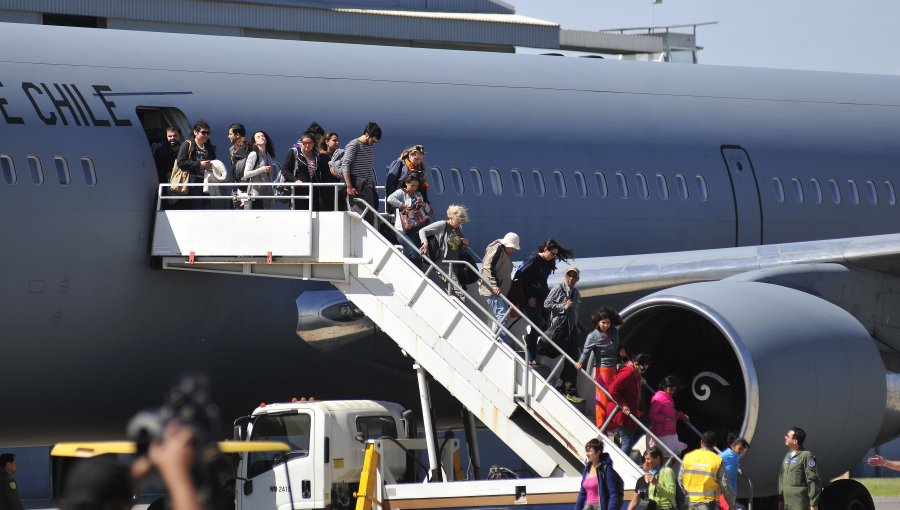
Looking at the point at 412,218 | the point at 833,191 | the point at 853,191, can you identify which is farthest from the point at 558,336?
the point at 853,191

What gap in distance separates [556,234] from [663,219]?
52.7 inches

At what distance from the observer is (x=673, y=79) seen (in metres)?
15.6

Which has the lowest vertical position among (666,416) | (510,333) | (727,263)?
(666,416)

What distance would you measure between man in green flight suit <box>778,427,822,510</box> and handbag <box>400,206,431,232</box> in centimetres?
316

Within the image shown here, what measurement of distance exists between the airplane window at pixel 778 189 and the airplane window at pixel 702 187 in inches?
34.4

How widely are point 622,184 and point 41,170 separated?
5.80 meters

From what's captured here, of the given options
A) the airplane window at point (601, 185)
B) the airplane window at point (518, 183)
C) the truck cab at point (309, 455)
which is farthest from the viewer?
the airplane window at point (601, 185)

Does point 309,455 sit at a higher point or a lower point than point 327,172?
lower

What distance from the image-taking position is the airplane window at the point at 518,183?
44.4 feet

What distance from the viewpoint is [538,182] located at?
13.7m

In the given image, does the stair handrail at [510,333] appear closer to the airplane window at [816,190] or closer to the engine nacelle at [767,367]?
the engine nacelle at [767,367]

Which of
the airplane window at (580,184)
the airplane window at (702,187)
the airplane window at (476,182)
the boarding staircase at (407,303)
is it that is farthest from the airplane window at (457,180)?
the airplane window at (702,187)

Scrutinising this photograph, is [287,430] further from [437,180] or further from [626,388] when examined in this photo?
[437,180]

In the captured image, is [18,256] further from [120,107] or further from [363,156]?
[363,156]
